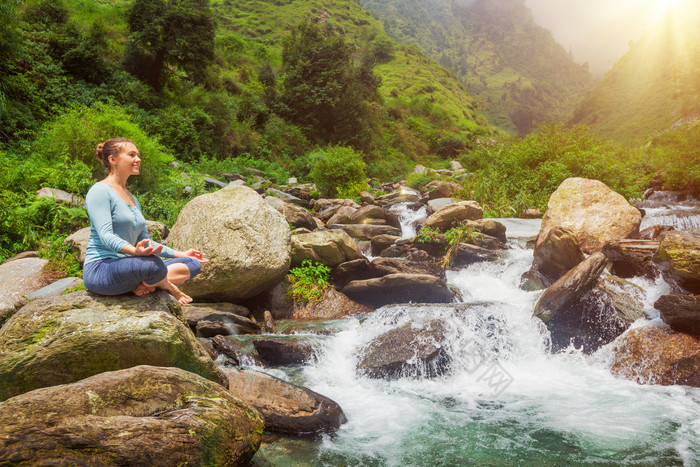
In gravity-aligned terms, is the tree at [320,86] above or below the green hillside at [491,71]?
below

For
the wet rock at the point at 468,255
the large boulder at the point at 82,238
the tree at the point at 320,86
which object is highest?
the tree at the point at 320,86

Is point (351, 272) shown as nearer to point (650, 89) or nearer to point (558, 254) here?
point (558, 254)

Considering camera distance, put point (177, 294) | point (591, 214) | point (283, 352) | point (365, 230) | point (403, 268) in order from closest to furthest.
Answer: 1. point (177, 294)
2. point (283, 352)
3. point (403, 268)
4. point (591, 214)
5. point (365, 230)

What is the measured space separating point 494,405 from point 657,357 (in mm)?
2958

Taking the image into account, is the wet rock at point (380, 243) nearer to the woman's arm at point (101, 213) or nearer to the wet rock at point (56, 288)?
the wet rock at point (56, 288)

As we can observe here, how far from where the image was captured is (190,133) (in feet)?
69.7

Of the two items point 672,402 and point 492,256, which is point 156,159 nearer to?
point 492,256

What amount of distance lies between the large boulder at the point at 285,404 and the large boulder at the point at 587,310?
4.77 metres

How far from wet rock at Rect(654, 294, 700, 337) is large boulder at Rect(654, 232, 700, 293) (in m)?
0.42

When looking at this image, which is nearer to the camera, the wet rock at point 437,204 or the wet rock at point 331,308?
the wet rock at point 331,308

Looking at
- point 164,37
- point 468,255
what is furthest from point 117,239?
point 164,37

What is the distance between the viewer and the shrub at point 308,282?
9.27 m

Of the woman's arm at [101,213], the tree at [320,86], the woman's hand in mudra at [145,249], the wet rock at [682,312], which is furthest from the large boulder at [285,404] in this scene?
the tree at [320,86]

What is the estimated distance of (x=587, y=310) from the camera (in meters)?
7.50
